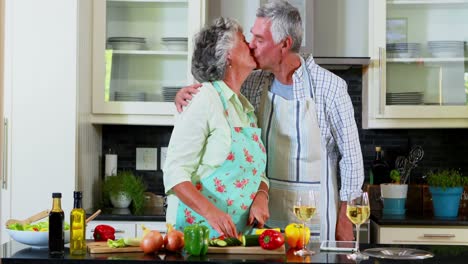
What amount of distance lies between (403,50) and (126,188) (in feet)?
5.86

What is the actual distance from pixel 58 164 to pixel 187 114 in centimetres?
155

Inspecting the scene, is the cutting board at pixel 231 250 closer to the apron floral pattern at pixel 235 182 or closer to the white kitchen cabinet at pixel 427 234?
the apron floral pattern at pixel 235 182

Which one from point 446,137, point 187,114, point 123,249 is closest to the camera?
point 123,249

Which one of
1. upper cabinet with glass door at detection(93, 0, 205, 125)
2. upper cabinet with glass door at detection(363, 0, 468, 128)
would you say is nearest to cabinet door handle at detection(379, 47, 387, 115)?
upper cabinet with glass door at detection(363, 0, 468, 128)

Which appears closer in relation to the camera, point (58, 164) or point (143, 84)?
point (58, 164)

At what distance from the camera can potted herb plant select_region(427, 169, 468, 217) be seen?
4.66 meters

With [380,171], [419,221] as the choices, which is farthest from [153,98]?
[419,221]

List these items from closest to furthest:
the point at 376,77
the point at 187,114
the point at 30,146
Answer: the point at 187,114, the point at 30,146, the point at 376,77

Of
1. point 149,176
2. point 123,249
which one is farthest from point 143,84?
point 123,249

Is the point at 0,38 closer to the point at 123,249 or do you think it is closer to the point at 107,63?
the point at 107,63

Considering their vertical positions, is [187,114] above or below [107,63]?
below

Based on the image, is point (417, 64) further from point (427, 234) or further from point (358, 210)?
point (358, 210)

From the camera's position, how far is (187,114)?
3105 mm

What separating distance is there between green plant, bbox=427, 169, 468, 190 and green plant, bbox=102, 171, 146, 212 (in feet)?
5.50
